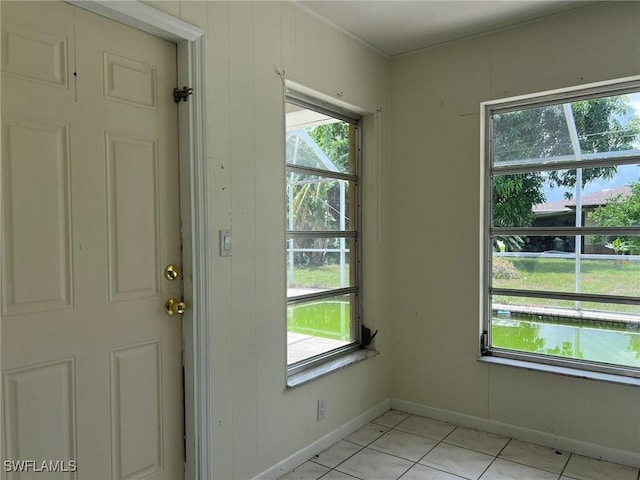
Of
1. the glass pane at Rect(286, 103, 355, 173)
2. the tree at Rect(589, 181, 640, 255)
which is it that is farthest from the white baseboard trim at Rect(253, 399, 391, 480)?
the tree at Rect(589, 181, 640, 255)

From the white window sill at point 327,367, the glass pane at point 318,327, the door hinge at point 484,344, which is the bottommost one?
the white window sill at point 327,367

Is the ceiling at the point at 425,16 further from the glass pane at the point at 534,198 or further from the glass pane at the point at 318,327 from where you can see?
the glass pane at the point at 318,327

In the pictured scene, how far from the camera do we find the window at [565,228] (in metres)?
2.55

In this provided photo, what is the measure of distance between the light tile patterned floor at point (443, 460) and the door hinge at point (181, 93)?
196cm

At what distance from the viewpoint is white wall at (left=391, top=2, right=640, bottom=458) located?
8.27 ft

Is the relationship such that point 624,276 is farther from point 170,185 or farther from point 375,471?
point 170,185

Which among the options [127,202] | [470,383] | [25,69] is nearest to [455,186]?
[470,383]

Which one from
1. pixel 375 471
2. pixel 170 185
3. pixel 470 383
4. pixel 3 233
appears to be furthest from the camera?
pixel 470 383

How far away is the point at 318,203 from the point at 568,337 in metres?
1.75

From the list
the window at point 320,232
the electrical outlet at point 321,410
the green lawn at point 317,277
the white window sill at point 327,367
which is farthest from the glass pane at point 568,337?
the electrical outlet at point 321,410

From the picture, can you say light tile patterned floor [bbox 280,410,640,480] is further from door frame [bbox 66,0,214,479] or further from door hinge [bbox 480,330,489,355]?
door frame [bbox 66,0,214,479]

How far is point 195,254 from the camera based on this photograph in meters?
1.92

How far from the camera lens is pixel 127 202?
1.76 metres

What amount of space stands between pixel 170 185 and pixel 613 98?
2504 mm
